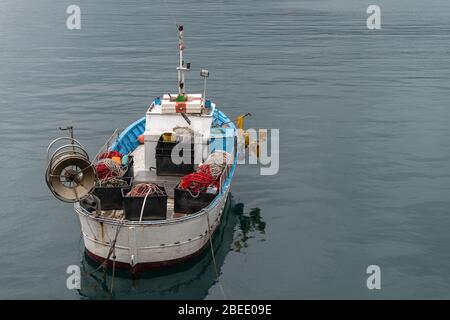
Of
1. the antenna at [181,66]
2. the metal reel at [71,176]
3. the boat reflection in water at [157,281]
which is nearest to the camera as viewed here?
the metal reel at [71,176]

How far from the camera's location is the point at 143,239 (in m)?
17.9

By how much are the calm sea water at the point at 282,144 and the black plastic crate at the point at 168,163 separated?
315 cm

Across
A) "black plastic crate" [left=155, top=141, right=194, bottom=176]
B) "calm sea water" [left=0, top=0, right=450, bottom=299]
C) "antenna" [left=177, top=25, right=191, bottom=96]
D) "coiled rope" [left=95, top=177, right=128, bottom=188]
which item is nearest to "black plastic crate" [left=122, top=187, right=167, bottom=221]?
"coiled rope" [left=95, top=177, right=128, bottom=188]

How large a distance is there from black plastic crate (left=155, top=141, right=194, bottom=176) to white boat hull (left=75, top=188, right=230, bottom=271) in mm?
3859

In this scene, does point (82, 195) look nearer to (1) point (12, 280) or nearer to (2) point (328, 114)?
(1) point (12, 280)

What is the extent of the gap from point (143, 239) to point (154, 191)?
6.47ft

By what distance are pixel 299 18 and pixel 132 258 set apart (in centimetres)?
7827

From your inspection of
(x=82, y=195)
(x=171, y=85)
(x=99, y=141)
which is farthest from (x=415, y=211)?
(x=171, y=85)

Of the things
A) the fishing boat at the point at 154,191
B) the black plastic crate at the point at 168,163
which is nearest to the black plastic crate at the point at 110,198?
the fishing boat at the point at 154,191

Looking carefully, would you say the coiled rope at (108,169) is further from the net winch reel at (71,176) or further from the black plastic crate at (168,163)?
the net winch reel at (71,176)

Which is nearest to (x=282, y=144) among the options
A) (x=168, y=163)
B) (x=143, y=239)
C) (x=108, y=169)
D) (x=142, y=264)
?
(x=168, y=163)

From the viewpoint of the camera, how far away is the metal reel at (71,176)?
17328 mm

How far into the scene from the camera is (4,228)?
74.5 ft

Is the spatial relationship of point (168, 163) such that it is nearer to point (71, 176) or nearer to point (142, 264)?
point (142, 264)
